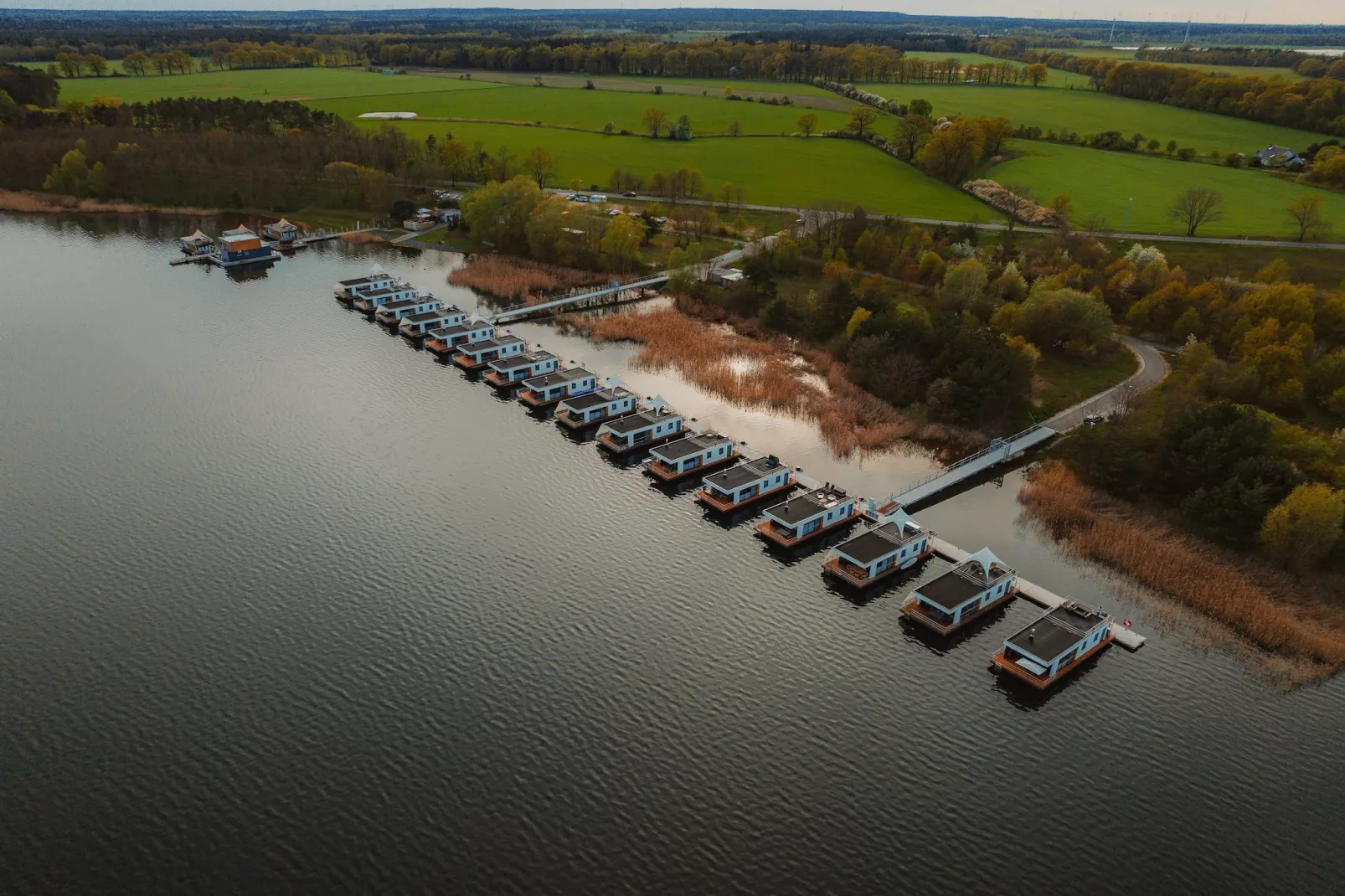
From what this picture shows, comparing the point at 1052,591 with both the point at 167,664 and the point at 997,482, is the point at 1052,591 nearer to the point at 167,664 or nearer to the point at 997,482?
the point at 997,482

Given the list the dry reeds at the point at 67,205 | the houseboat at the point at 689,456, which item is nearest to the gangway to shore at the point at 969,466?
the houseboat at the point at 689,456

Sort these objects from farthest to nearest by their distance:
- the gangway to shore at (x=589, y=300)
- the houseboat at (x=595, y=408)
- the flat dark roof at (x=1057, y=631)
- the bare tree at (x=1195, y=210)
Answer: the bare tree at (x=1195, y=210), the gangway to shore at (x=589, y=300), the houseboat at (x=595, y=408), the flat dark roof at (x=1057, y=631)

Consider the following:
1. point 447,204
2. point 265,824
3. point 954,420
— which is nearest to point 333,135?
point 447,204

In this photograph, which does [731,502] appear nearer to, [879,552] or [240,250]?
[879,552]

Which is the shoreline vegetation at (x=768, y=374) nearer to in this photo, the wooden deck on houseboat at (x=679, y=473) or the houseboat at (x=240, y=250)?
the wooden deck on houseboat at (x=679, y=473)

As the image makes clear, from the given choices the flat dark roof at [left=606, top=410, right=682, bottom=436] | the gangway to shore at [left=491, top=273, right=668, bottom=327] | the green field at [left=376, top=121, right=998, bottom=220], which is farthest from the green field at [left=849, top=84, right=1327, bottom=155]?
the flat dark roof at [left=606, top=410, right=682, bottom=436]

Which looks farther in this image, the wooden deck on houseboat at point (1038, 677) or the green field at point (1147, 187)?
the green field at point (1147, 187)

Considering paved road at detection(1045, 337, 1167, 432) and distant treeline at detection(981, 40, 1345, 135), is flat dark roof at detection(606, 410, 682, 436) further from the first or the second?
distant treeline at detection(981, 40, 1345, 135)

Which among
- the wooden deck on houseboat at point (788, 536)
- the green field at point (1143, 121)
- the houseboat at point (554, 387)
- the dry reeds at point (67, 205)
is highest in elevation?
the green field at point (1143, 121)
